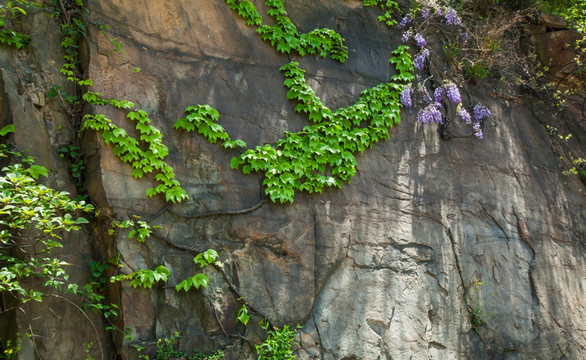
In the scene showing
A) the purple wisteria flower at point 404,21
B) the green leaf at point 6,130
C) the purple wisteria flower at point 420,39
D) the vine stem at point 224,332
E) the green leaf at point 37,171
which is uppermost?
the purple wisteria flower at point 404,21

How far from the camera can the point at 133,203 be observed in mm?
4789

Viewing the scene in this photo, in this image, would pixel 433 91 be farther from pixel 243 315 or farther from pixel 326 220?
pixel 243 315

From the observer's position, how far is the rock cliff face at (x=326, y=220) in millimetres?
4789

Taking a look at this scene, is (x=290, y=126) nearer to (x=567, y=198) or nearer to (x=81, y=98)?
(x=81, y=98)

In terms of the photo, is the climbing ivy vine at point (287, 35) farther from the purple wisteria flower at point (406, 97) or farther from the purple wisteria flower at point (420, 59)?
the purple wisteria flower at point (420, 59)

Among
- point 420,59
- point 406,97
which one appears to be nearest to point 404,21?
point 420,59

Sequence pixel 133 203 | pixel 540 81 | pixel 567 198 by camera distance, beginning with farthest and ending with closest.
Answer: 1. pixel 540 81
2. pixel 567 198
3. pixel 133 203

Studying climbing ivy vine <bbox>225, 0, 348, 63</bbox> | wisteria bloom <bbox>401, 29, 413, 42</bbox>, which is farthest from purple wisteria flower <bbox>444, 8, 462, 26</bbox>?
climbing ivy vine <bbox>225, 0, 348, 63</bbox>

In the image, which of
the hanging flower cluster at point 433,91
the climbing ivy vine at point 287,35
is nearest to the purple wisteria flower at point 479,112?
the hanging flower cluster at point 433,91

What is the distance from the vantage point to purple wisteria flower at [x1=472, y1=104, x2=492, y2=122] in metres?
6.95

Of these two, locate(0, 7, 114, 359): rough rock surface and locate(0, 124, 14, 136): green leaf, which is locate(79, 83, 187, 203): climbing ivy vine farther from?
locate(0, 124, 14, 136): green leaf

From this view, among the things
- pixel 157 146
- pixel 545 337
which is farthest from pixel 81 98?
pixel 545 337

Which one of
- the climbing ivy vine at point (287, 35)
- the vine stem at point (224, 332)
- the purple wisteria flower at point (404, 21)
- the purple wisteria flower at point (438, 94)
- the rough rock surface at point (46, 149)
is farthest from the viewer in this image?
the purple wisteria flower at point (404, 21)

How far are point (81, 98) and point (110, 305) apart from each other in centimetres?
214
